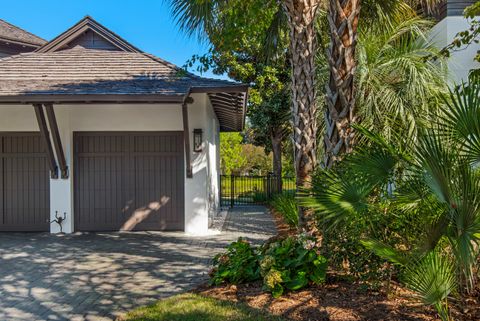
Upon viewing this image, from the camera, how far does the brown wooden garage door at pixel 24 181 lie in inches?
373

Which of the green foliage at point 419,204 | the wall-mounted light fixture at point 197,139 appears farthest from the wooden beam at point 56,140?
the green foliage at point 419,204

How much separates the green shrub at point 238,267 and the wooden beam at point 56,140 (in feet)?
17.7

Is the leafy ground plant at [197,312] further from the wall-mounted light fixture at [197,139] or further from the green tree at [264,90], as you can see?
the green tree at [264,90]

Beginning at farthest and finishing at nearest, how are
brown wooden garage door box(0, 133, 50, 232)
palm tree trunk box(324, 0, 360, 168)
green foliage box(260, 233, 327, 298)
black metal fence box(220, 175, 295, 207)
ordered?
1. black metal fence box(220, 175, 295, 207)
2. brown wooden garage door box(0, 133, 50, 232)
3. palm tree trunk box(324, 0, 360, 168)
4. green foliage box(260, 233, 327, 298)

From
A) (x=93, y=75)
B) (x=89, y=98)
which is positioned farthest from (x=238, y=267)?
(x=93, y=75)

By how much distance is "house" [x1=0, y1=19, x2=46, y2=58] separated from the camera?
48.8ft

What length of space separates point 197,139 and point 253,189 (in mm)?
10218

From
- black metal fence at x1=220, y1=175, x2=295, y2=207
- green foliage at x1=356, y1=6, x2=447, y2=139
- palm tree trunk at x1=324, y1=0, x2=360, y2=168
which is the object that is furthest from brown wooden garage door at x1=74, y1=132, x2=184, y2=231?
black metal fence at x1=220, y1=175, x2=295, y2=207

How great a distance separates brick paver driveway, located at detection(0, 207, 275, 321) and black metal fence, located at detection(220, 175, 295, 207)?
25.8ft

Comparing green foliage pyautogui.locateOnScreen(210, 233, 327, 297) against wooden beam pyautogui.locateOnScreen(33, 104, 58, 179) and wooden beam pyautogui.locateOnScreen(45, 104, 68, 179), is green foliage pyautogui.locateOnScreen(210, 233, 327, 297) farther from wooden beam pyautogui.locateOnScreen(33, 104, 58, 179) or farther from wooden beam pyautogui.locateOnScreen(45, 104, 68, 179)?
wooden beam pyautogui.locateOnScreen(33, 104, 58, 179)

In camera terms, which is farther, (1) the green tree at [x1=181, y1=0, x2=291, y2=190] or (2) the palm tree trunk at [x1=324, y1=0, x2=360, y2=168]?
(1) the green tree at [x1=181, y1=0, x2=291, y2=190]

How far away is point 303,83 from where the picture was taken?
19.9 ft

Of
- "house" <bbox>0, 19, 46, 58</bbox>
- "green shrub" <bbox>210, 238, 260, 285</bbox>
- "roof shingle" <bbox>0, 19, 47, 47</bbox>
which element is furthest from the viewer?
"roof shingle" <bbox>0, 19, 47, 47</bbox>

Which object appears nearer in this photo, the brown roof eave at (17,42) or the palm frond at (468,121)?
the palm frond at (468,121)
